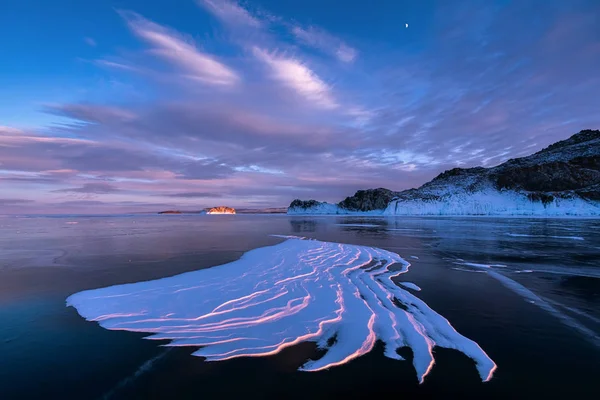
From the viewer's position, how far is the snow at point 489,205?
111 metres

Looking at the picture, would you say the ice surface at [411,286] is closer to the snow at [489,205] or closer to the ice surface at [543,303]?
the ice surface at [543,303]

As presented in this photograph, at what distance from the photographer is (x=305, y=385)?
4059 mm

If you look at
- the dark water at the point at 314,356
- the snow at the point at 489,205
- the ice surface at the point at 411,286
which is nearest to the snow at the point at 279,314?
the ice surface at the point at 411,286

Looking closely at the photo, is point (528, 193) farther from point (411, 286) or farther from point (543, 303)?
point (411, 286)

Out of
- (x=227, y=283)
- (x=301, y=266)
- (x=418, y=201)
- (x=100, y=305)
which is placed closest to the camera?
(x=100, y=305)

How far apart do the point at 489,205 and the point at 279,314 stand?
168 meters

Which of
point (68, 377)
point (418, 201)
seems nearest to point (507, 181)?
point (418, 201)

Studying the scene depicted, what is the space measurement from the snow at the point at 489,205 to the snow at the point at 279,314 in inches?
5492

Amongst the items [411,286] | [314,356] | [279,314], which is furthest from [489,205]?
[314,356]

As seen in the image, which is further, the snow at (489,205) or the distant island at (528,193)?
the distant island at (528,193)

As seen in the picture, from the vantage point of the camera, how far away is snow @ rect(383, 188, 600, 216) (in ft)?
364

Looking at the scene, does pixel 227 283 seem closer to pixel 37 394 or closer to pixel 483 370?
pixel 37 394

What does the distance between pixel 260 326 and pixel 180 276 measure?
→ 539cm

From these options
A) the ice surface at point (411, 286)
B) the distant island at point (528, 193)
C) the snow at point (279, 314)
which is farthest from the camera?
the distant island at point (528, 193)
